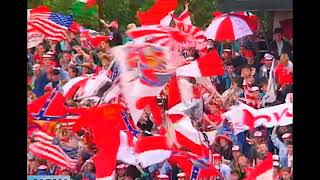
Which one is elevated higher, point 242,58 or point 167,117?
point 242,58

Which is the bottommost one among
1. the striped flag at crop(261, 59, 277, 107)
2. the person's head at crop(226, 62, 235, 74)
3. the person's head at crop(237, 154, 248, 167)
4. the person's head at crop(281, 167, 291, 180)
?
the person's head at crop(281, 167, 291, 180)

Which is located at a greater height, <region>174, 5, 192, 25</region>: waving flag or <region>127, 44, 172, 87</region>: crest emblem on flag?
<region>174, 5, 192, 25</region>: waving flag

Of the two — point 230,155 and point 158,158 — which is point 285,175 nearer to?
point 230,155

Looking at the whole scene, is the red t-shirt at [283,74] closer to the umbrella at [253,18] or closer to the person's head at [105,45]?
the umbrella at [253,18]

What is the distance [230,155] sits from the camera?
464cm

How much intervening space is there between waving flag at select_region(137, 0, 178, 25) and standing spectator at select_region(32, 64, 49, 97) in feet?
2.78

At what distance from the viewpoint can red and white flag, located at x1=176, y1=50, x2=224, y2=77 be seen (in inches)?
181

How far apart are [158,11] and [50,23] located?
0.83 metres

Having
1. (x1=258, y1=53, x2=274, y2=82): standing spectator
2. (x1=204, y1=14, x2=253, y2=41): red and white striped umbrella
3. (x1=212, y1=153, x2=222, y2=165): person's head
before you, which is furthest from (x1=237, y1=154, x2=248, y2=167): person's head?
(x1=204, y1=14, x2=253, y2=41): red and white striped umbrella

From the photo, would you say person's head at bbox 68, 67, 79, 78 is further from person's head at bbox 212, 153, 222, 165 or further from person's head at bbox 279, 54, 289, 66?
person's head at bbox 279, 54, 289, 66

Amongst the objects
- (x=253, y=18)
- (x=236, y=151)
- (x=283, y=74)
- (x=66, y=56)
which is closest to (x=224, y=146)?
(x=236, y=151)

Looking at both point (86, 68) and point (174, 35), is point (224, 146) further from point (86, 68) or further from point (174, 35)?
point (86, 68)
